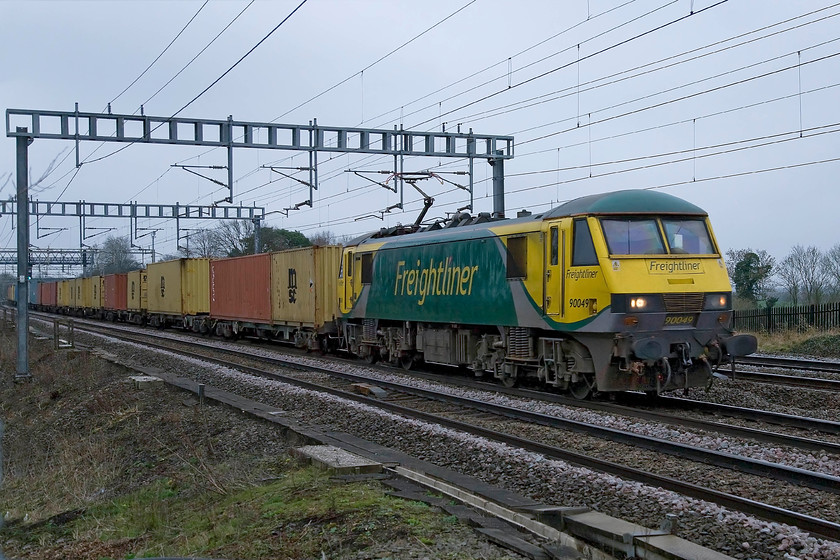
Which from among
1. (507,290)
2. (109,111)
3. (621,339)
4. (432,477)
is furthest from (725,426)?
(109,111)

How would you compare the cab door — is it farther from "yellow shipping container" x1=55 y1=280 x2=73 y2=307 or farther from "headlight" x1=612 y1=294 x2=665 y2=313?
"yellow shipping container" x1=55 y1=280 x2=73 y2=307

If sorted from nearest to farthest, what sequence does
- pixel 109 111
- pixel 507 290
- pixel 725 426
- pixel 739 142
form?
pixel 725 426
pixel 507 290
pixel 739 142
pixel 109 111

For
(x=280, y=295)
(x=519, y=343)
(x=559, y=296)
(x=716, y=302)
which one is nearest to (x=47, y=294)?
(x=280, y=295)

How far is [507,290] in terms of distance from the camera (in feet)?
48.3

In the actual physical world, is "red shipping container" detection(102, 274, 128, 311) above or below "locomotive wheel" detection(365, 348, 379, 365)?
above

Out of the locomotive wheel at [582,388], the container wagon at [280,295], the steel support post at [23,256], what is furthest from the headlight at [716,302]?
the steel support post at [23,256]

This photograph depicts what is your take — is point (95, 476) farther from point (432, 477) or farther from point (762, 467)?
point (762, 467)

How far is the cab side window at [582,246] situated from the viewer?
12.6 meters

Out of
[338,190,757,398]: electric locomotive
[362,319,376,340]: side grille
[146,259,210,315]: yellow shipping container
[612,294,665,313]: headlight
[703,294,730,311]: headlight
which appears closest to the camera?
[612,294,665,313]: headlight

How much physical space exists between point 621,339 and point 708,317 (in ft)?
5.05

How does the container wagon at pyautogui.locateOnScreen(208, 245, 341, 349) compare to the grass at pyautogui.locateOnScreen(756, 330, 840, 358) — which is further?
the container wagon at pyautogui.locateOnScreen(208, 245, 341, 349)

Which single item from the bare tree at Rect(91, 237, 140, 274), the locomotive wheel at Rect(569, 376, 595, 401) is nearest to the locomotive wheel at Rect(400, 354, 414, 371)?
the locomotive wheel at Rect(569, 376, 595, 401)

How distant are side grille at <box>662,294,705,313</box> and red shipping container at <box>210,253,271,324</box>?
17819 mm

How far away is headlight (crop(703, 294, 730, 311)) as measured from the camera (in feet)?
41.7
